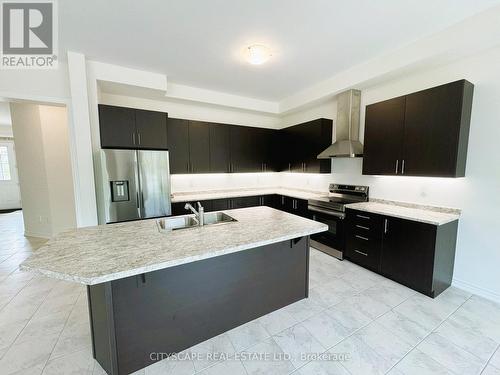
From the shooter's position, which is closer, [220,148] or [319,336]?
[319,336]

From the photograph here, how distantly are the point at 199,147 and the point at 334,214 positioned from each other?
2737mm

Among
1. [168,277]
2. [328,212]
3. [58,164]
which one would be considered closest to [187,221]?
[168,277]

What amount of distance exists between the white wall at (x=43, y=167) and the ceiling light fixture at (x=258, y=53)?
4.06 meters

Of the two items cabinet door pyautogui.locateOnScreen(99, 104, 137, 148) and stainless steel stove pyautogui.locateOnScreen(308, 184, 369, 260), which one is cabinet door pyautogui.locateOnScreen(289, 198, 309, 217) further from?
cabinet door pyautogui.locateOnScreen(99, 104, 137, 148)

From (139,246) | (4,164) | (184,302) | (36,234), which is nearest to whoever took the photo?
(139,246)

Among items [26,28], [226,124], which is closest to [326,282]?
[226,124]

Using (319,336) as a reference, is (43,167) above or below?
above

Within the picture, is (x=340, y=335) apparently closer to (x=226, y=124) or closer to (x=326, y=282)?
(x=326, y=282)

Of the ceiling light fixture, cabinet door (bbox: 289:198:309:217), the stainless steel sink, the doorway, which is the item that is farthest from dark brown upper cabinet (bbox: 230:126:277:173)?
the doorway

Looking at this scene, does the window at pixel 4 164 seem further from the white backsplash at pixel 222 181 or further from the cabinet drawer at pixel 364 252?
the cabinet drawer at pixel 364 252

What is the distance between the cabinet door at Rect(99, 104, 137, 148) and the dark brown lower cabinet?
3.55 metres

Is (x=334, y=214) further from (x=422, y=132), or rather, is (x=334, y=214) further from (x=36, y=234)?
(x=36, y=234)

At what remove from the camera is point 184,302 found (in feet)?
5.68

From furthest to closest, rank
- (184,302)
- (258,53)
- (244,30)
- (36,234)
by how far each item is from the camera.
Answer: (36,234), (258,53), (244,30), (184,302)
